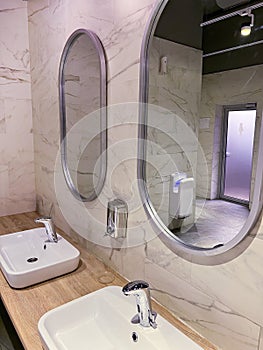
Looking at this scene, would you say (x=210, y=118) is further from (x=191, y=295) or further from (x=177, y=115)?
(x=191, y=295)

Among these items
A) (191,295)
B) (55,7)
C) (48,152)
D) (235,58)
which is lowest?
(191,295)

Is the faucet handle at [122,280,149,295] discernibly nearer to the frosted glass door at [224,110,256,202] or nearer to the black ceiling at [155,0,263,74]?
the frosted glass door at [224,110,256,202]

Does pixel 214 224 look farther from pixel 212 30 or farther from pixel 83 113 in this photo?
pixel 83 113

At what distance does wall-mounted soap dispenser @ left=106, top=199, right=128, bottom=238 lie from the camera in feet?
4.40

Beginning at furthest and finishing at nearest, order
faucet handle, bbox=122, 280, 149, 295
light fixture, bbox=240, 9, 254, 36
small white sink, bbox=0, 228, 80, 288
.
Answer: small white sink, bbox=0, 228, 80, 288 < faucet handle, bbox=122, 280, 149, 295 < light fixture, bbox=240, 9, 254, 36

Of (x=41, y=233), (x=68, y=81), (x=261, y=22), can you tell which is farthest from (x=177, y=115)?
(x=41, y=233)

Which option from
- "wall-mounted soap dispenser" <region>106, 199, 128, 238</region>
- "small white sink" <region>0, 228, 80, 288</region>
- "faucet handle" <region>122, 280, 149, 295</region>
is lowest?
"small white sink" <region>0, 228, 80, 288</region>

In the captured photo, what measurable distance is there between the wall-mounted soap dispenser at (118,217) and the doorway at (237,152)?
0.51 meters

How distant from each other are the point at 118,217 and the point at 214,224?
50 cm

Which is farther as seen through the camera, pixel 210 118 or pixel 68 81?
pixel 68 81

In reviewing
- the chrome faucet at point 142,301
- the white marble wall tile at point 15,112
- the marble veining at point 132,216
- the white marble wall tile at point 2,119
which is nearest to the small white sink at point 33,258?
the marble veining at point 132,216

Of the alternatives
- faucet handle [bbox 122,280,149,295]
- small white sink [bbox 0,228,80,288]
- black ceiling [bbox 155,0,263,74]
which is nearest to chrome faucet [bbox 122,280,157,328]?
faucet handle [bbox 122,280,149,295]

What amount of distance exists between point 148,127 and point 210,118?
29cm

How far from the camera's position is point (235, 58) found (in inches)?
35.3
